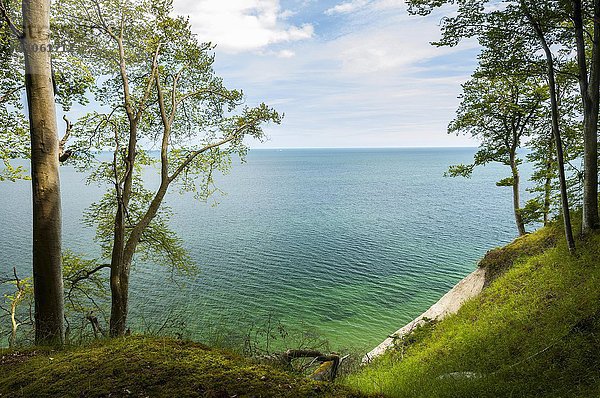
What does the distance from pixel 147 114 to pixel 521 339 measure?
11811 millimetres

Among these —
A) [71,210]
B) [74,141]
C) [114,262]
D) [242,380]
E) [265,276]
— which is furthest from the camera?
[71,210]

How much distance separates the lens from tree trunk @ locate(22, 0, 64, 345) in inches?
212

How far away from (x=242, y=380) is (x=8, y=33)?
30.3 ft

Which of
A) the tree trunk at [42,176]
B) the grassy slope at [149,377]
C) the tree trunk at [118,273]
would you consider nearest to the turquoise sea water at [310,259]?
the tree trunk at [118,273]

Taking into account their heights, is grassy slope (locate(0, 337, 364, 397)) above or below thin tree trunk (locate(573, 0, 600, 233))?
below

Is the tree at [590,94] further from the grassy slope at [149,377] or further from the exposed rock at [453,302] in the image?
the grassy slope at [149,377]

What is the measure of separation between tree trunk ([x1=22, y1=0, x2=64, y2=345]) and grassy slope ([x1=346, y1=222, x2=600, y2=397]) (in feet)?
15.6

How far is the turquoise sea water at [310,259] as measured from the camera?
2136 cm

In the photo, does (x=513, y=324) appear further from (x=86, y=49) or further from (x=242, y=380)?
(x=86, y=49)

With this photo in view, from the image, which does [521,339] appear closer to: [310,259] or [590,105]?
[590,105]

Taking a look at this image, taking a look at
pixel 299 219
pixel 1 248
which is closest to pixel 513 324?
pixel 1 248

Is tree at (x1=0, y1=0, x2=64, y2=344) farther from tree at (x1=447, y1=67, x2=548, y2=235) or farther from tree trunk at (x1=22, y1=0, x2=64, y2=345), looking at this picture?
tree at (x1=447, y1=67, x2=548, y2=235)

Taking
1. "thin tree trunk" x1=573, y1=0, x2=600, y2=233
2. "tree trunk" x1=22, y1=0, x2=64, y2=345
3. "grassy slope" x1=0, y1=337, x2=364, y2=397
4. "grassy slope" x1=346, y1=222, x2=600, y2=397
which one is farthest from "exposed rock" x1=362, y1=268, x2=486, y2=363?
"grassy slope" x1=0, y1=337, x2=364, y2=397

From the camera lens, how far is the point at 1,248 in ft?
94.9
